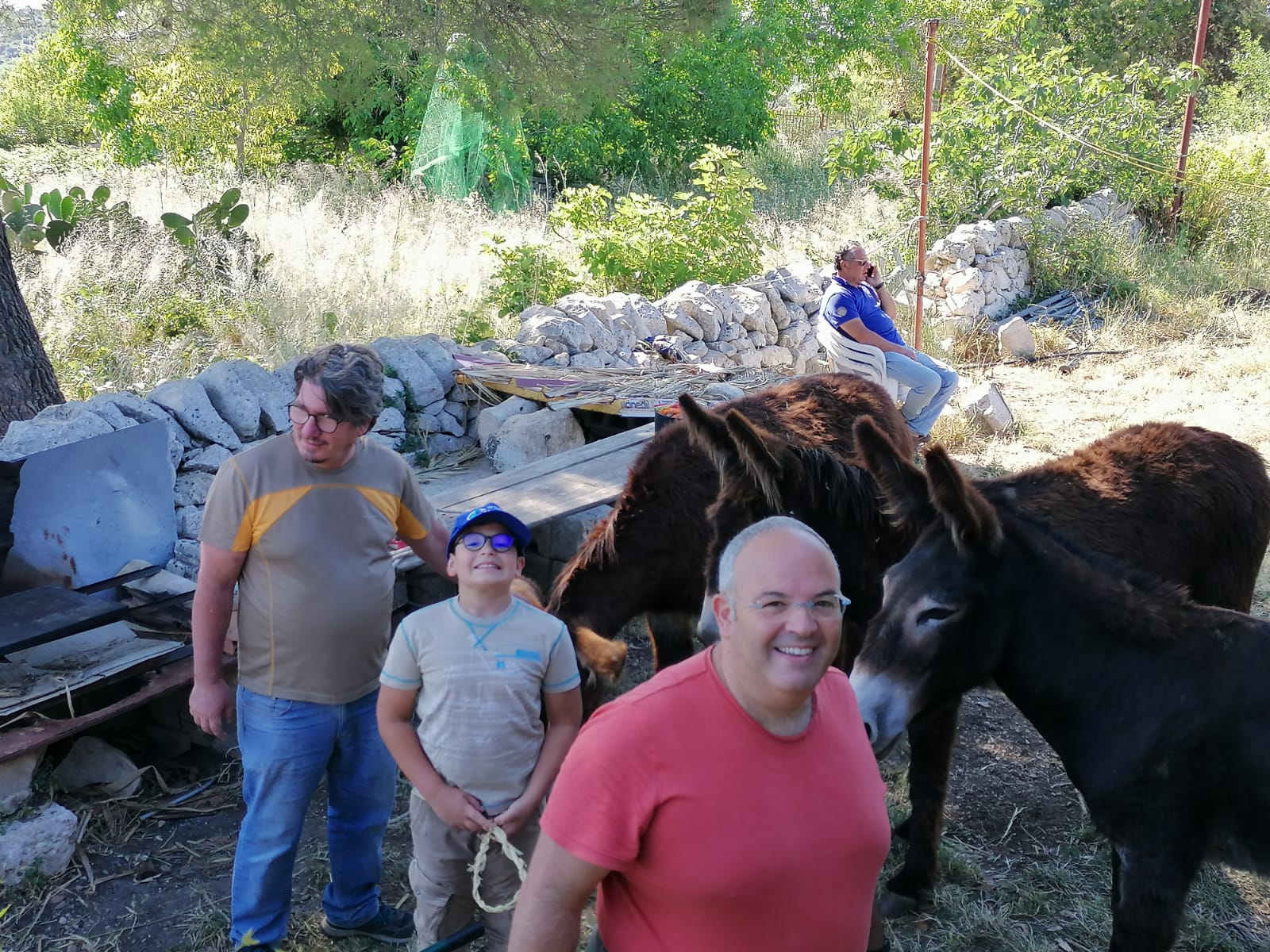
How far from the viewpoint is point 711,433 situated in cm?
372

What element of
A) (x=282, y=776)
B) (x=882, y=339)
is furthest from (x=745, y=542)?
(x=882, y=339)

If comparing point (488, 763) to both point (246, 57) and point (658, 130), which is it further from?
point (658, 130)

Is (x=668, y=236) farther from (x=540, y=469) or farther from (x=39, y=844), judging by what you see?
(x=39, y=844)

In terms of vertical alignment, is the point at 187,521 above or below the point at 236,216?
below

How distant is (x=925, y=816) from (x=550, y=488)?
8.91ft

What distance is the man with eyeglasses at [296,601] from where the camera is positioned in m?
2.97

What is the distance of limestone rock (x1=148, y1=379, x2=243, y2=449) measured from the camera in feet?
19.2

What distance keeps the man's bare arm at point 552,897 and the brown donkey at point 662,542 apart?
1.50 meters

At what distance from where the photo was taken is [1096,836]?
409 centimetres

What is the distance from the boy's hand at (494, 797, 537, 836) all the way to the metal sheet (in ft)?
9.46

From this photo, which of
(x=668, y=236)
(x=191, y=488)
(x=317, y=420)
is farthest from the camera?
(x=668, y=236)

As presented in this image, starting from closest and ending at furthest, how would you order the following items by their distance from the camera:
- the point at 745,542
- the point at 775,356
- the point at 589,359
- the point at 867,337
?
the point at 745,542, the point at 867,337, the point at 589,359, the point at 775,356

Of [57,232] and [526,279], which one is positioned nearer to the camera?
[57,232]

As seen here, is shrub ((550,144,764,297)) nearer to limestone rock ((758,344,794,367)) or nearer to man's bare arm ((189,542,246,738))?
limestone rock ((758,344,794,367))
